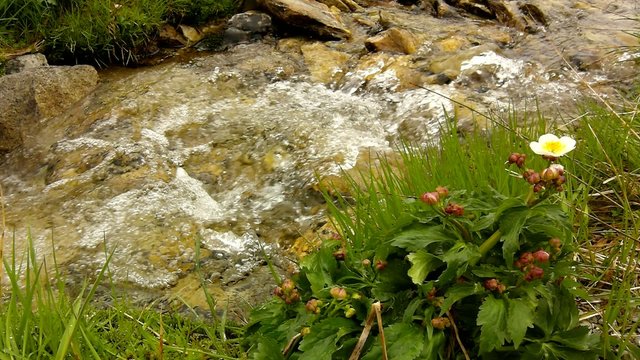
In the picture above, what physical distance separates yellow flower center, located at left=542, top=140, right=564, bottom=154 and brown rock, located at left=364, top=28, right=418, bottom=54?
12.7 ft

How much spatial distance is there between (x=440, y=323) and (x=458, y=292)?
3.8 inches

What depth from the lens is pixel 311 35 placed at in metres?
5.85

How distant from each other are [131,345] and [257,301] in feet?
2.20

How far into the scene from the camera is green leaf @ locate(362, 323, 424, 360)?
1551 mm

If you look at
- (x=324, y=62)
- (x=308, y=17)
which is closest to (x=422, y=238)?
(x=324, y=62)

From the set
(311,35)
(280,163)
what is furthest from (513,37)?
(280,163)

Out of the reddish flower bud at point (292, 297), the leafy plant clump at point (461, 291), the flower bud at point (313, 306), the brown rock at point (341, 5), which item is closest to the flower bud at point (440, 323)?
the leafy plant clump at point (461, 291)

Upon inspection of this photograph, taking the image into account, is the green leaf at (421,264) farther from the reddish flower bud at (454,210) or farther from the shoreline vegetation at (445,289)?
the reddish flower bud at (454,210)

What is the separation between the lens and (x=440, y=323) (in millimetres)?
1577

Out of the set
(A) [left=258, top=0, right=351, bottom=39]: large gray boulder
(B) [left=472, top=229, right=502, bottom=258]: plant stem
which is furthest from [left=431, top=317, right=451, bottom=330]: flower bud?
(A) [left=258, top=0, right=351, bottom=39]: large gray boulder

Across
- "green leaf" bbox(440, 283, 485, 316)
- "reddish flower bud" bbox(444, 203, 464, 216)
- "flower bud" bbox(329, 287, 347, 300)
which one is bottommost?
"flower bud" bbox(329, 287, 347, 300)

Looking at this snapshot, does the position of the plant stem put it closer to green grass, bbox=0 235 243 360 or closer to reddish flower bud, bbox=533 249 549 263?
reddish flower bud, bbox=533 249 549 263

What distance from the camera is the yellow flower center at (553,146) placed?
152cm

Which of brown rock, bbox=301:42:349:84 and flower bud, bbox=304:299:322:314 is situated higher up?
flower bud, bbox=304:299:322:314
